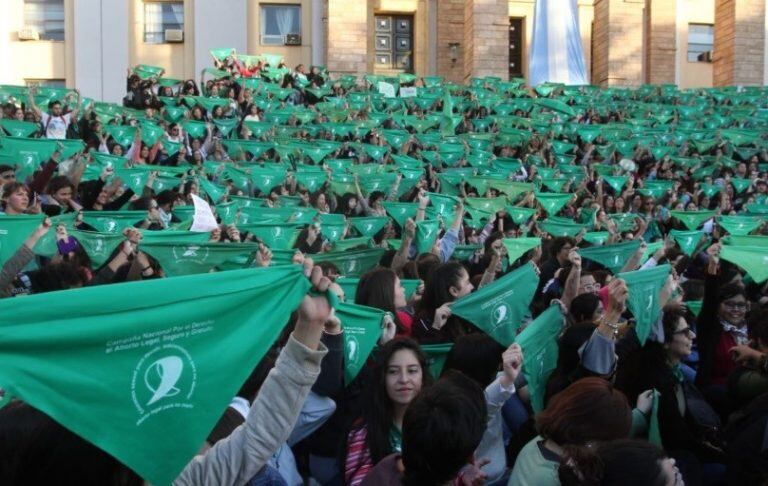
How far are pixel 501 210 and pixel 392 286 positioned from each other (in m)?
8.45

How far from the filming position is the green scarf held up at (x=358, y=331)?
201 inches

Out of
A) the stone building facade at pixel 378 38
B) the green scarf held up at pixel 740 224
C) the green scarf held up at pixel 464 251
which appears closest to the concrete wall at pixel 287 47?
the stone building facade at pixel 378 38

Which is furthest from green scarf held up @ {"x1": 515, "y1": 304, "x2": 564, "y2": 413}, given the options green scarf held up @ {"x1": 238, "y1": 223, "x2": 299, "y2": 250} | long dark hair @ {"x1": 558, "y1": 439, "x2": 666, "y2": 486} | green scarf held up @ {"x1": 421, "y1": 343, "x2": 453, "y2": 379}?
green scarf held up @ {"x1": 238, "y1": 223, "x2": 299, "y2": 250}

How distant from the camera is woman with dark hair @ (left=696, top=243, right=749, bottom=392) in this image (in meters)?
6.01

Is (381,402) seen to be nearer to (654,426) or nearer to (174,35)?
(654,426)

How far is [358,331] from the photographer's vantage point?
17.2 ft

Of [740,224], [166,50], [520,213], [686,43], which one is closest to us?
[740,224]

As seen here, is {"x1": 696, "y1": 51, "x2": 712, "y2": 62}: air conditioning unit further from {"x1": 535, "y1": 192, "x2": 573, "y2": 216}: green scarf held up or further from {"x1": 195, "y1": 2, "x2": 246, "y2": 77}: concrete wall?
{"x1": 535, "y1": 192, "x2": 573, "y2": 216}: green scarf held up

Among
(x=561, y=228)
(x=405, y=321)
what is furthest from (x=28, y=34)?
(x=405, y=321)

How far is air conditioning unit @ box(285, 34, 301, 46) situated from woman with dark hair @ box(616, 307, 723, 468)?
3289 cm

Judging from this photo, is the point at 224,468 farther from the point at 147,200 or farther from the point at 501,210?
the point at 501,210

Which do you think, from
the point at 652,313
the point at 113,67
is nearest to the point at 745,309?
the point at 652,313

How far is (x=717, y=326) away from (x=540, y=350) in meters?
1.49

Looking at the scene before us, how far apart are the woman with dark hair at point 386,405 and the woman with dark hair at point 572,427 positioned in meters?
0.58
